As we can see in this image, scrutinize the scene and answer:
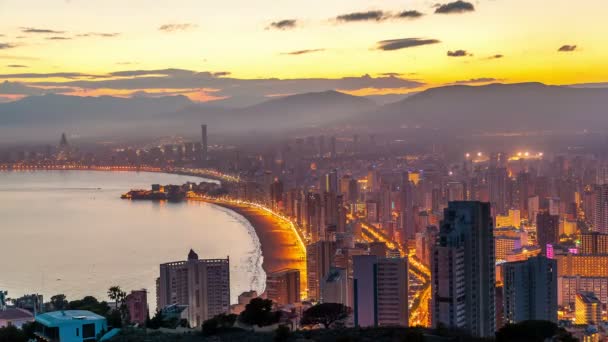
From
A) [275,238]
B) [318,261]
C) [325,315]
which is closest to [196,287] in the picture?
[318,261]

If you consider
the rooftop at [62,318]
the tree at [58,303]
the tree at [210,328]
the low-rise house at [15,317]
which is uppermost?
the rooftop at [62,318]

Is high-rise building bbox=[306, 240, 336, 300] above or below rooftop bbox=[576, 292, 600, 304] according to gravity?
above

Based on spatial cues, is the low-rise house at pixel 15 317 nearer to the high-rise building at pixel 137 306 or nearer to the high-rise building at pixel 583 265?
the high-rise building at pixel 137 306

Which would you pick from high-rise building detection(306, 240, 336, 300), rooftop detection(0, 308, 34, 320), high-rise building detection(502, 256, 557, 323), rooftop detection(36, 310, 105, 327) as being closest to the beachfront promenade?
high-rise building detection(306, 240, 336, 300)

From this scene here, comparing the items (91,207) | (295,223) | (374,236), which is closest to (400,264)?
(374,236)

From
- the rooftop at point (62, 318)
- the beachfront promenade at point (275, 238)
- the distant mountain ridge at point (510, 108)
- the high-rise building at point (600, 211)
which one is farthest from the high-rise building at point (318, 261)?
the distant mountain ridge at point (510, 108)

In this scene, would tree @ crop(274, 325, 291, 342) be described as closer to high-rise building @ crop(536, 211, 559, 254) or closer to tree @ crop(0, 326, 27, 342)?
tree @ crop(0, 326, 27, 342)
